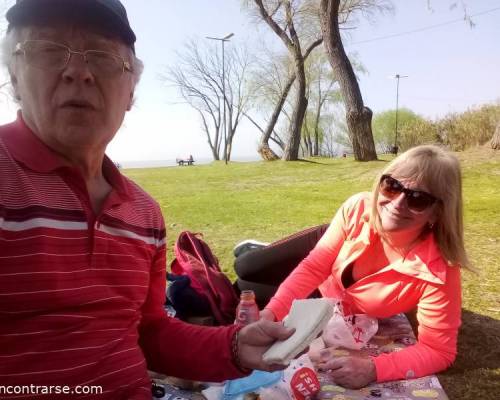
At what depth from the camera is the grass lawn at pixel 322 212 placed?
248 centimetres

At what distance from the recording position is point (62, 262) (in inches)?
46.3

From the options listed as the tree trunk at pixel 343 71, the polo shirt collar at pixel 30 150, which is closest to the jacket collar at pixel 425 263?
the polo shirt collar at pixel 30 150

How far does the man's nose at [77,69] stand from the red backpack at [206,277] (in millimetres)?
1645

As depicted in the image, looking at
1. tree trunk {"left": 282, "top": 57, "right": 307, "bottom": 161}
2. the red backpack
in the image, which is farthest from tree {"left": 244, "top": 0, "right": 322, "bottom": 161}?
the red backpack

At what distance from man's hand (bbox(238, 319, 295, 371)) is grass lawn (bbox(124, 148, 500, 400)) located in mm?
1446

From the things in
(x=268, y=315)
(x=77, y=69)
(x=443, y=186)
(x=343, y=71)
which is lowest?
(x=268, y=315)

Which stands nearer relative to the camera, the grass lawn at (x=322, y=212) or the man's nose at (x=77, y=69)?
the man's nose at (x=77, y=69)

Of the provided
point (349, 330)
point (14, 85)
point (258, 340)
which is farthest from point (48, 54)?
point (349, 330)

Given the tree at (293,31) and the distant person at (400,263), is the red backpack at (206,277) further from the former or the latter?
the tree at (293,31)

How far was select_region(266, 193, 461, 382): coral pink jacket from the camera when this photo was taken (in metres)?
1.96

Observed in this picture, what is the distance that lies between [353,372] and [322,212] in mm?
3692

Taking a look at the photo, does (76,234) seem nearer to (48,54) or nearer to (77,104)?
(77,104)

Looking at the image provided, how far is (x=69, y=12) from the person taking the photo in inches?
49.1

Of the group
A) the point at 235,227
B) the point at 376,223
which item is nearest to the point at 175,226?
the point at 235,227
